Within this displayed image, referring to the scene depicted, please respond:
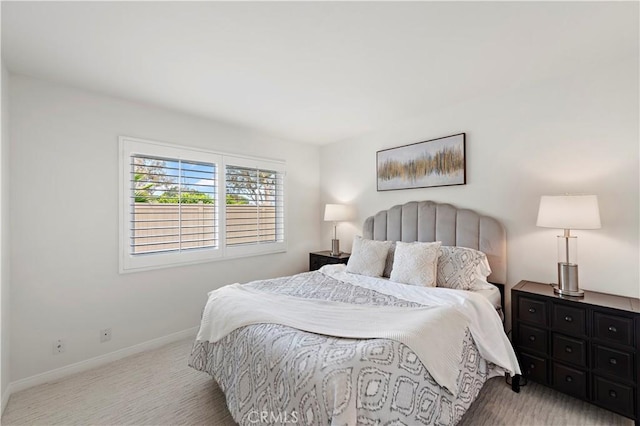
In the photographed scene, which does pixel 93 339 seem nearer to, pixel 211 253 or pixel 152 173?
pixel 211 253

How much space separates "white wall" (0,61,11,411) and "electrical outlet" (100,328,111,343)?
0.59 m

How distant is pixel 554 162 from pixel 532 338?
58.2 inches

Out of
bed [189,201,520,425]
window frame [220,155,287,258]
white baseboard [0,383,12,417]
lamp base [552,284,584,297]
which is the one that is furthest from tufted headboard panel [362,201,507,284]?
white baseboard [0,383,12,417]

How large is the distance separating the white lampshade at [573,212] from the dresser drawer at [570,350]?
806mm

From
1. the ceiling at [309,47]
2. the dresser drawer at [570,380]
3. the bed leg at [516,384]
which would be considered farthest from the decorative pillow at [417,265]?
the ceiling at [309,47]

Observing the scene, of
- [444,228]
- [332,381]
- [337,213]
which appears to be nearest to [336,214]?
[337,213]

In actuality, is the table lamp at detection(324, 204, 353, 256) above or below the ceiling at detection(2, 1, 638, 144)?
below

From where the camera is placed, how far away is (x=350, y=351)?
4.46 ft

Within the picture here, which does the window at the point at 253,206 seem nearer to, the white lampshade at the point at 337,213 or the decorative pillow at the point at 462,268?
the white lampshade at the point at 337,213

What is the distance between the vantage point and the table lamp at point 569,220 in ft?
6.56

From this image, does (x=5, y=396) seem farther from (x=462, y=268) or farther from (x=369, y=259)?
(x=462, y=268)

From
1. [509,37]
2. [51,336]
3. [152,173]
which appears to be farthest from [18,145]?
[509,37]

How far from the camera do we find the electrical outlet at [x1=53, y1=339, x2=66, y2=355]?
2.42m

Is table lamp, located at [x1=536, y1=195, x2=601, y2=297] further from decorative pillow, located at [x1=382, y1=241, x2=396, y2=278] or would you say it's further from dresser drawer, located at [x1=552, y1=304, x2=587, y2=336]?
decorative pillow, located at [x1=382, y1=241, x2=396, y2=278]
